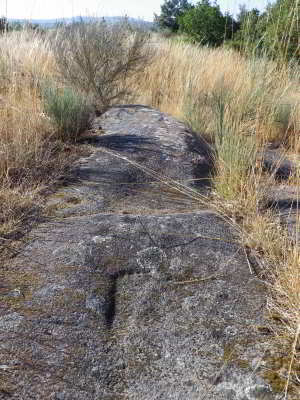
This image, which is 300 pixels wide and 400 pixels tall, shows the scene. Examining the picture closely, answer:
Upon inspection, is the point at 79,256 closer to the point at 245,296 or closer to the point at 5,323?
the point at 5,323

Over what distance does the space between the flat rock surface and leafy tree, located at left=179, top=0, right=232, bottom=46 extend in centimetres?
1078

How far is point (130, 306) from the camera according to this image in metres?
1.80

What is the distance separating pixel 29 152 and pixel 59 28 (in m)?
3.36

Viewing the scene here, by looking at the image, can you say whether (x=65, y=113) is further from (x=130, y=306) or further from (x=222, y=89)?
(x=130, y=306)

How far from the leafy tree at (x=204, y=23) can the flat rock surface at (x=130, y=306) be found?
10.8 meters

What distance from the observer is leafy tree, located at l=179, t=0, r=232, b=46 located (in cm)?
1270

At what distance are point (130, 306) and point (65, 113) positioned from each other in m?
2.39

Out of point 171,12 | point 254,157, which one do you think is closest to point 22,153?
point 254,157

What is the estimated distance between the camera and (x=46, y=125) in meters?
3.81

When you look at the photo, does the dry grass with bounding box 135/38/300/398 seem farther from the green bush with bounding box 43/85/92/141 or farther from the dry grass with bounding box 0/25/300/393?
the green bush with bounding box 43/85/92/141

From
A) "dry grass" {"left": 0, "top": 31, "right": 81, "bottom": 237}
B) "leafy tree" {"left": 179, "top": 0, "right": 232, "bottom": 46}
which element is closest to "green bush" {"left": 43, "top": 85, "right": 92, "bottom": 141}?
"dry grass" {"left": 0, "top": 31, "right": 81, "bottom": 237}

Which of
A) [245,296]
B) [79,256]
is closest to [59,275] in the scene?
[79,256]

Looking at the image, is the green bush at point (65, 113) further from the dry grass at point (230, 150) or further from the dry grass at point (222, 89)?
the dry grass at point (222, 89)

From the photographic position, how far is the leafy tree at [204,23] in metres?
12.7
